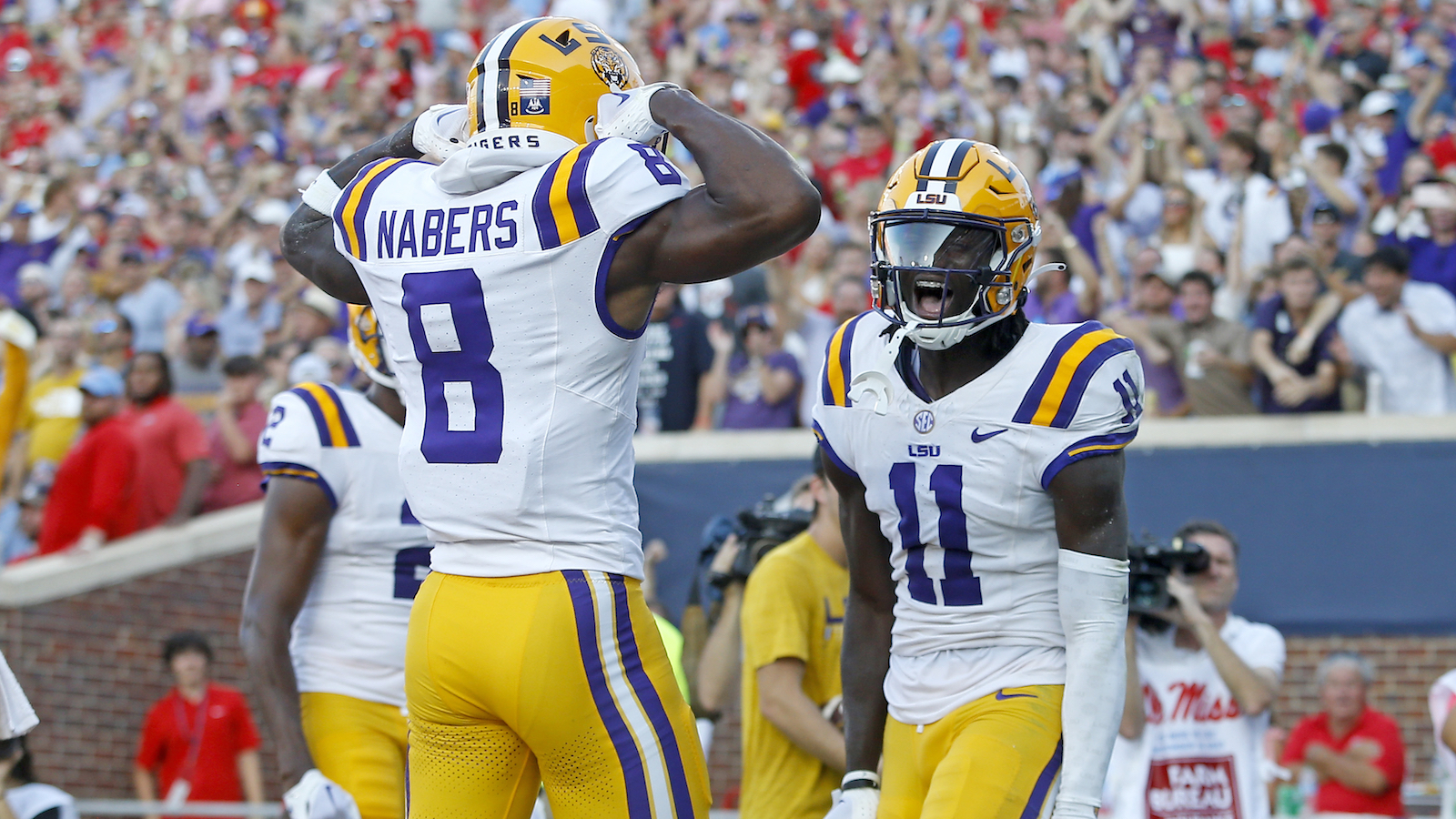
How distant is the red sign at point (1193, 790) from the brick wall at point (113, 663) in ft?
8.88

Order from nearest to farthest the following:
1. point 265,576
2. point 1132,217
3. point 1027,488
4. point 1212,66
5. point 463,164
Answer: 1. point 463,164
2. point 1027,488
3. point 265,576
4. point 1132,217
5. point 1212,66

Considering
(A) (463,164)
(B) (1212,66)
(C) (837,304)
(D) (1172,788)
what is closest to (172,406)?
(C) (837,304)

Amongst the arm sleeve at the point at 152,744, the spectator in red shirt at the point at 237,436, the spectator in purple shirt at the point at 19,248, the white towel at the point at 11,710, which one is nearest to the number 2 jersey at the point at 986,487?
the white towel at the point at 11,710

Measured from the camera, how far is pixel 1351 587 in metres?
8.43

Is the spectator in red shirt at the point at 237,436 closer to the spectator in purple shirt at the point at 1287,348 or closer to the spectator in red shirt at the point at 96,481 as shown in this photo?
the spectator in red shirt at the point at 96,481

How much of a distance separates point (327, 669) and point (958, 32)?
1085 cm

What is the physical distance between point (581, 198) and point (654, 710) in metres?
0.99

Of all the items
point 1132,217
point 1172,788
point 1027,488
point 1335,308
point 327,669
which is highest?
point 1132,217

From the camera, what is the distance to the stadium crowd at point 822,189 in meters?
8.98

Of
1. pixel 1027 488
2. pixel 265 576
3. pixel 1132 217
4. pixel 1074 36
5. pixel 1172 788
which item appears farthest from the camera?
pixel 1074 36

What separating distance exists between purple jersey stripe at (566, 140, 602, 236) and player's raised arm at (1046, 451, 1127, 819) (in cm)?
113

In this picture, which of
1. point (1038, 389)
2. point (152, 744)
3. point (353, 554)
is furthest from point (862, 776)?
point (152, 744)

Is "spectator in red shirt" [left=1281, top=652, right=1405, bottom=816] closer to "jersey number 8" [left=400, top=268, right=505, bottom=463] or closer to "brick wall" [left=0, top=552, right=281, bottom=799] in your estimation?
"jersey number 8" [left=400, top=268, right=505, bottom=463]

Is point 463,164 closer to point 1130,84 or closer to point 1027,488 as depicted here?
point 1027,488
